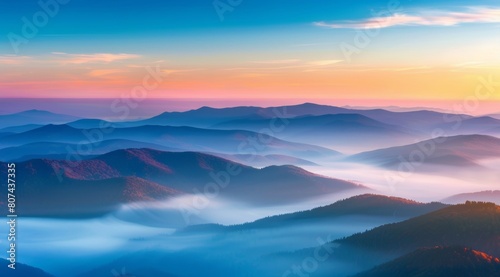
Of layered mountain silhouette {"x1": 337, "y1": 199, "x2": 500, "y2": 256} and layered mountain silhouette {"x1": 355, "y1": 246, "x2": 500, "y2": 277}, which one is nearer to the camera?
layered mountain silhouette {"x1": 355, "y1": 246, "x2": 500, "y2": 277}

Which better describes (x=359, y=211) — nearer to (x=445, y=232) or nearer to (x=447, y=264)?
(x=445, y=232)

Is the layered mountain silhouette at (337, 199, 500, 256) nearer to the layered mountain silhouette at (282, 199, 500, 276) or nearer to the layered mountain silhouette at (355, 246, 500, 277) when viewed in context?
the layered mountain silhouette at (282, 199, 500, 276)

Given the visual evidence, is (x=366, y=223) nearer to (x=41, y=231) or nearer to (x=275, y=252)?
(x=275, y=252)

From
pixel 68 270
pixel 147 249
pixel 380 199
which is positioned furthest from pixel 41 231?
pixel 380 199

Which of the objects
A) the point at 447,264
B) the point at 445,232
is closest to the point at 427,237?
the point at 445,232

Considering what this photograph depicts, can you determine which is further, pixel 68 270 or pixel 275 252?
pixel 68 270

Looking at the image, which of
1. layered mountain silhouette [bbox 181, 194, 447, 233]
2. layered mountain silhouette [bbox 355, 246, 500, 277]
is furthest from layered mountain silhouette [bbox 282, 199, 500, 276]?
layered mountain silhouette [bbox 181, 194, 447, 233]
